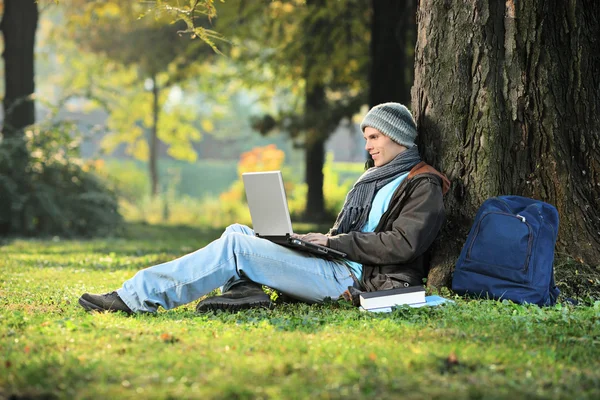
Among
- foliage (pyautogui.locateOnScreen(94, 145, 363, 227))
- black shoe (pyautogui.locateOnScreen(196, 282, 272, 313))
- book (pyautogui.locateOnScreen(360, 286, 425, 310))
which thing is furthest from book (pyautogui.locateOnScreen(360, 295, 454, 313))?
foliage (pyautogui.locateOnScreen(94, 145, 363, 227))

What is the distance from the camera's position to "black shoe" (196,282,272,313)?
535 centimetres

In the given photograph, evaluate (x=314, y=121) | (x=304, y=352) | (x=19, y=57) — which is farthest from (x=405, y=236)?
(x=19, y=57)

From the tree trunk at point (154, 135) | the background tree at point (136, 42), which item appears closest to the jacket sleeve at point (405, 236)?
the background tree at point (136, 42)

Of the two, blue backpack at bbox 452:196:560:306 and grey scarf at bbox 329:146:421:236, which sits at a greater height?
grey scarf at bbox 329:146:421:236

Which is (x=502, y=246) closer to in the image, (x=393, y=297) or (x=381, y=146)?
(x=393, y=297)

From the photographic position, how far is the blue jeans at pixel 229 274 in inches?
205

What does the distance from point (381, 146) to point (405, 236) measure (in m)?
0.74

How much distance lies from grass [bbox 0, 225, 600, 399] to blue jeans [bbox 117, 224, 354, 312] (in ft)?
0.43

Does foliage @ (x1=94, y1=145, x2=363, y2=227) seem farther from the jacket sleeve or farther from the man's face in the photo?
the jacket sleeve

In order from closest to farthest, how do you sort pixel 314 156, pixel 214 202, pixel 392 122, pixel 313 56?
1. pixel 392 122
2. pixel 313 56
3. pixel 314 156
4. pixel 214 202

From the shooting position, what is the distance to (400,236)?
5410 millimetres

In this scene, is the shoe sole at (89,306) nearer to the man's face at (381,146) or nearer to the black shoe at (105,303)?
the black shoe at (105,303)

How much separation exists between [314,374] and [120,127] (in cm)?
2765

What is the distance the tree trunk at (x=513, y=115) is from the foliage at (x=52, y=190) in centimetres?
908
